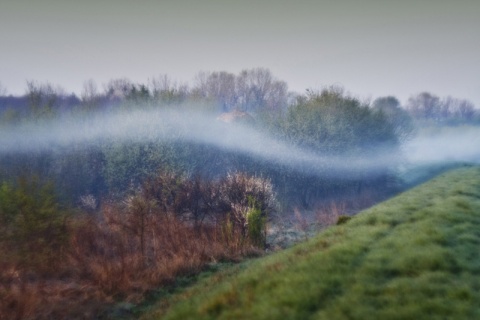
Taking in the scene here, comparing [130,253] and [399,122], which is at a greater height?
[399,122]

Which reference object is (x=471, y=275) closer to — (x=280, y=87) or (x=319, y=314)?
(x=319, y=314)

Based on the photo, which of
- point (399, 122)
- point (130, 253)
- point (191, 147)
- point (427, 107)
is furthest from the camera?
point (427, 107)

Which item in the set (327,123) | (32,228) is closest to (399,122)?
(327,123)

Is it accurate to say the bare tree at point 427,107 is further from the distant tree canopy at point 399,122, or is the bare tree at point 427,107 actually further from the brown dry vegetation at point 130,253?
the brown dry vegetation at point 130,253

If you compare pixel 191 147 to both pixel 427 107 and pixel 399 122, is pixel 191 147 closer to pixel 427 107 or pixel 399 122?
pixel 399 122

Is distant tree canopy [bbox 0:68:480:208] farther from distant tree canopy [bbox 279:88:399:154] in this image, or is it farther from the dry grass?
the dry grass

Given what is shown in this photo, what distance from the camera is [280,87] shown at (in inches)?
2896

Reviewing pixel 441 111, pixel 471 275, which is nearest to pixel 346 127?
pixel 471 275

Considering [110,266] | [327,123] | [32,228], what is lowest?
[110,266]

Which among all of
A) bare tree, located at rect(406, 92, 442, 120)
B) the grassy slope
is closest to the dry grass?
the grassy slope

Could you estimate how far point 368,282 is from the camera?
5691 mm

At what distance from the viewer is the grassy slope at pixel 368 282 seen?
4941 mm

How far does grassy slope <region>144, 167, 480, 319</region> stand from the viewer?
195 inches

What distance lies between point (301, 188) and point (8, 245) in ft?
74.2
